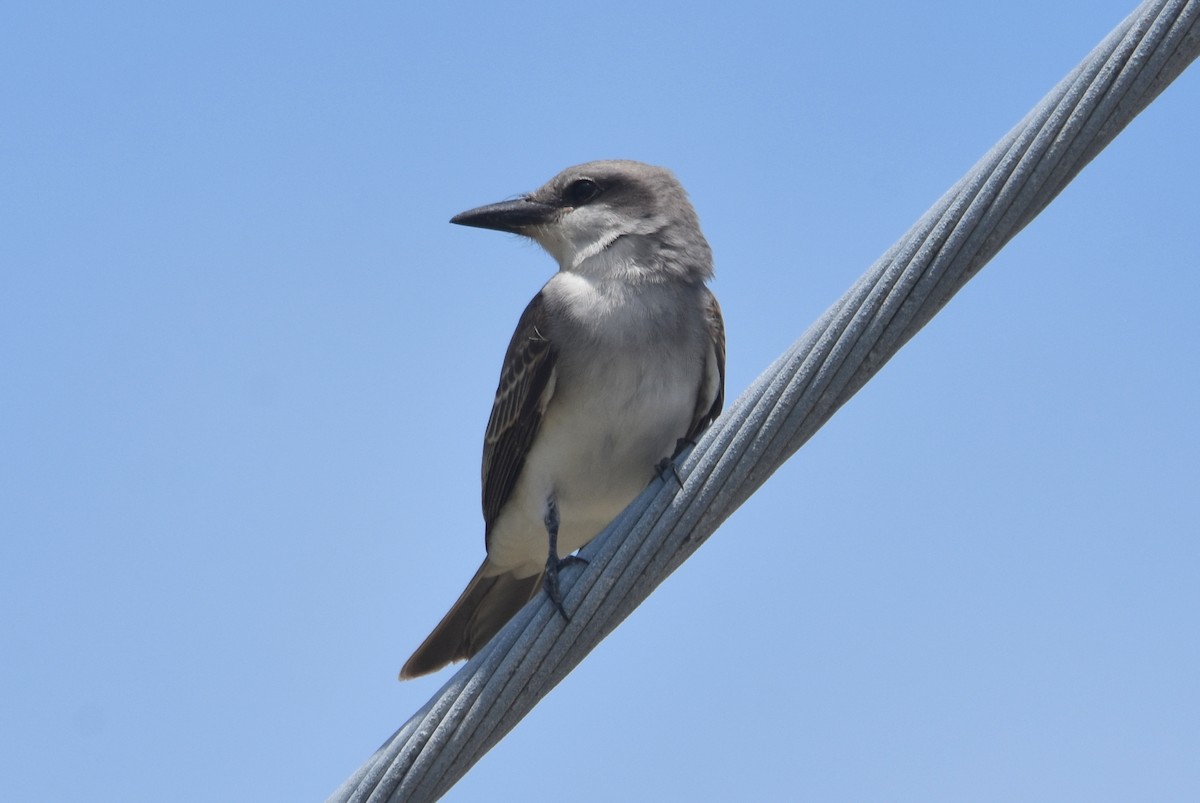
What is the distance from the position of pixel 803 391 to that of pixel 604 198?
10.3 ft

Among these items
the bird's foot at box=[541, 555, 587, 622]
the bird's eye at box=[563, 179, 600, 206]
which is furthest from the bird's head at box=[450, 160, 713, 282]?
the bird's foot at box=[541, 555, 587, 622]

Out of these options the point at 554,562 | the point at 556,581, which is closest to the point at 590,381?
the point at 554,562

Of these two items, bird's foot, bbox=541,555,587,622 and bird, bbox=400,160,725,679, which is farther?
bird, bbox=400,160,725,679

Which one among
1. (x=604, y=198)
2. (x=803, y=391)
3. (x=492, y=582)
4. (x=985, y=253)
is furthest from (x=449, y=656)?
(x=985, y=253)

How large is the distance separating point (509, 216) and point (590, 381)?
49.6 inches

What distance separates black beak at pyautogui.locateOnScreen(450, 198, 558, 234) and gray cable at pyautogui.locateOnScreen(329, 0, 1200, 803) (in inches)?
110

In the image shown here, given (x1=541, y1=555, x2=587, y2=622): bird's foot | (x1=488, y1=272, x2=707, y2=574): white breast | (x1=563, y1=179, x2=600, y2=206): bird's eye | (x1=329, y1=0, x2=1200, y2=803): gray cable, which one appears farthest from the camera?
(x1=563, y1=179, x2=600, y2=206): bird's eye

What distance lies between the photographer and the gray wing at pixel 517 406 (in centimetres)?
604

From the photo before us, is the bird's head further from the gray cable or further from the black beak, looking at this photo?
the gray cable

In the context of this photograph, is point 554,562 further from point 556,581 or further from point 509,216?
point 509,216

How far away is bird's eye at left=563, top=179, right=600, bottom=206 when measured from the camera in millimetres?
6732

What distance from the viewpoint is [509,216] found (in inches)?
268

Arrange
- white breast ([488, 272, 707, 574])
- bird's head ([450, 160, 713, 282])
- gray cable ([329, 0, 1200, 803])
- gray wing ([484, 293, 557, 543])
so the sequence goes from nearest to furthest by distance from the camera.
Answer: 1. gray cable ([329, 0, 1200, 803])
2. white breast ([488, 272, 707, 574])
3. gray wing ([484, 293, 557, 543])
4. bird's head ([450, 160, 713, 282])

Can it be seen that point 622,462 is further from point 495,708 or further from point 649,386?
point 495,708
